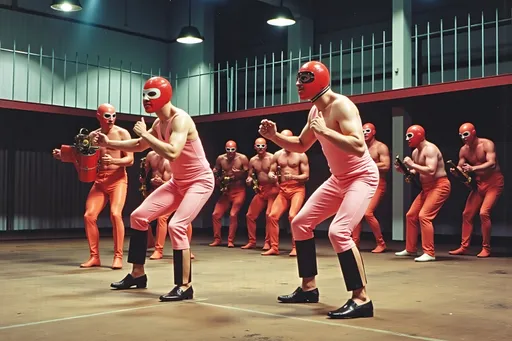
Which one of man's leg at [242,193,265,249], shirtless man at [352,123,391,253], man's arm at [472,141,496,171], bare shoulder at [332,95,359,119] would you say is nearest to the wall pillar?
shirtless man at [352,123,391,253]

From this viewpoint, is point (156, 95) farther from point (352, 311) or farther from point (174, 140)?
point (352, 311)

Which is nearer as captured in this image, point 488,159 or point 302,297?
point 302,297

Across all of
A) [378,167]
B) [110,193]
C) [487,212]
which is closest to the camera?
[110,193]

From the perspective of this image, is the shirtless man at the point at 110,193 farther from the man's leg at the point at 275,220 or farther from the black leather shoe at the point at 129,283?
the man's leg at the point at 275,220

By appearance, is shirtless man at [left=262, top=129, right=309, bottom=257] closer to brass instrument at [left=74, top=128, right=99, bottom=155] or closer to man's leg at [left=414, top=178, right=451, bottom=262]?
man's leg at [left=414, top=178, right=451, bottom=262]

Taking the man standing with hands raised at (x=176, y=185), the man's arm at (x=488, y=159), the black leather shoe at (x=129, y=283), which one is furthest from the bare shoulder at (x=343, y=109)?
the man's arm at (x=488, y=159)

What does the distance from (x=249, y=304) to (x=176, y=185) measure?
4.04 feet

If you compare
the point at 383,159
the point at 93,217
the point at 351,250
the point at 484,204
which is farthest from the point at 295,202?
the point at 351,250

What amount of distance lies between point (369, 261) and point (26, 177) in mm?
9039

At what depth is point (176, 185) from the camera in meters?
5.40

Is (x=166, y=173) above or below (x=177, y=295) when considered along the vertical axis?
above

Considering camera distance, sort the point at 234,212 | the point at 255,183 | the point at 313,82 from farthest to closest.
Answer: the point at 234,212, the point at 255,183, the point at 313,82

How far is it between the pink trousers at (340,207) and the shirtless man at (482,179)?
5160 mm

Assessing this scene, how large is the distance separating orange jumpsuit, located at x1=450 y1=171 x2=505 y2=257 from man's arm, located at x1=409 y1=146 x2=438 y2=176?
1.12 m
